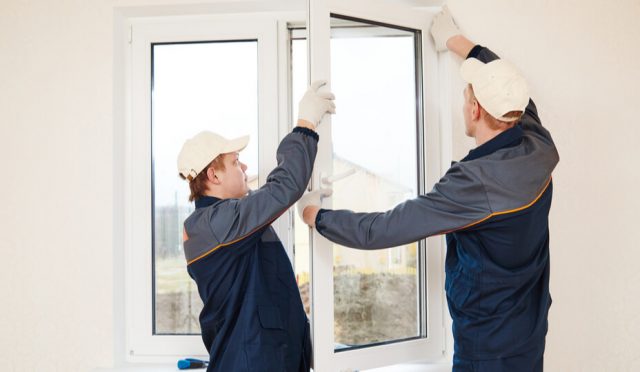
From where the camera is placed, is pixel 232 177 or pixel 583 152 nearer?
pixel 232 177

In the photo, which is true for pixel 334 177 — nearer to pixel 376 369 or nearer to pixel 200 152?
pixel 200 152

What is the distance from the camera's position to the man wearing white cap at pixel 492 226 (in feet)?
5.04

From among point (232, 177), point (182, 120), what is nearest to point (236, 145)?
point (232, 177)

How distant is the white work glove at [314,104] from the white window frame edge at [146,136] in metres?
0.49

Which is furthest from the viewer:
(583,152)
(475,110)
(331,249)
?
(583,152)

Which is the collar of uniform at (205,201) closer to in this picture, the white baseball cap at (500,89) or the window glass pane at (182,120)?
the window glass pane at (182,120)

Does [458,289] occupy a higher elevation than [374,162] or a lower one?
lower

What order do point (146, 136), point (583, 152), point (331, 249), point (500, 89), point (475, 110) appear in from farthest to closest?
point (146, 136) < point (583, 152) < point (331, 249) < point (475, 110) < point (500, 89)

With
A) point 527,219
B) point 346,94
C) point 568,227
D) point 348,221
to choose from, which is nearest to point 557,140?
point 568,227

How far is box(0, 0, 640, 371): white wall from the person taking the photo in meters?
2.13

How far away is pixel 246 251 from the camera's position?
1.70 m

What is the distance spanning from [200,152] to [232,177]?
0.44 ft

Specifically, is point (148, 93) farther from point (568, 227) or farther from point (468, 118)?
point (568, 227)

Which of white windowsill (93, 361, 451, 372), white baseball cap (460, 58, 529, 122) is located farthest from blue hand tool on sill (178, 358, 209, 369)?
white baseball cap (460, 58, 529, 122)
